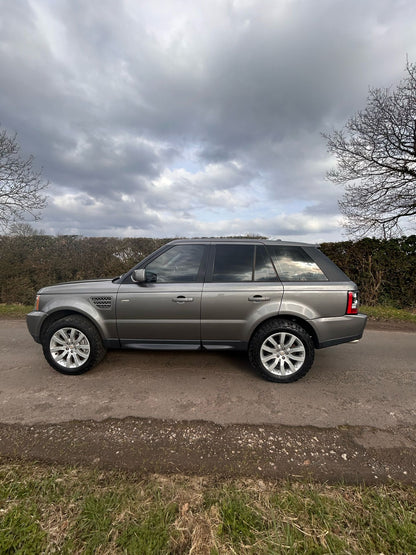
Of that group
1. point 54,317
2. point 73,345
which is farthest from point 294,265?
point 54,317

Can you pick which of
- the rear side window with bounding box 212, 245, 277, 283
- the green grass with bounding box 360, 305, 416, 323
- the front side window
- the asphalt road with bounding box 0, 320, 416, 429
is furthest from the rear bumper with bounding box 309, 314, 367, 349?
the green grass with bounding box 360, 305, 416, 323

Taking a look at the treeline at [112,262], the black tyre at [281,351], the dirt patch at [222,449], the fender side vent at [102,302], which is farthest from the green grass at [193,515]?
the treeline at [112,262]

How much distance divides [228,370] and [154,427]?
4.58 ft

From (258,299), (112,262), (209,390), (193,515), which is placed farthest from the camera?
(112,262)

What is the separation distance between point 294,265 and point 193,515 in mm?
2772

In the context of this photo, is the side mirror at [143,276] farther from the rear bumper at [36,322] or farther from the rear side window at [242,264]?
the rear bumper at [36,322]

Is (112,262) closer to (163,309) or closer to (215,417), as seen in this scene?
(163,309)

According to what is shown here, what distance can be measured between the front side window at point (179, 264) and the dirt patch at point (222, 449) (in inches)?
66.9

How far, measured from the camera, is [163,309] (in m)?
3.23

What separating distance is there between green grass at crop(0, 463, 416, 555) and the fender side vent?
182cm

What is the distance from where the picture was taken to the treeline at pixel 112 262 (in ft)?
24.7

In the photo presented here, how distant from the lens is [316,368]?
11.8 feet

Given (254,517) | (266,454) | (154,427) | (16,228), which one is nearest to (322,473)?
(266,454)

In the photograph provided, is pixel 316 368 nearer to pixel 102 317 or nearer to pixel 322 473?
pixel 322 473
